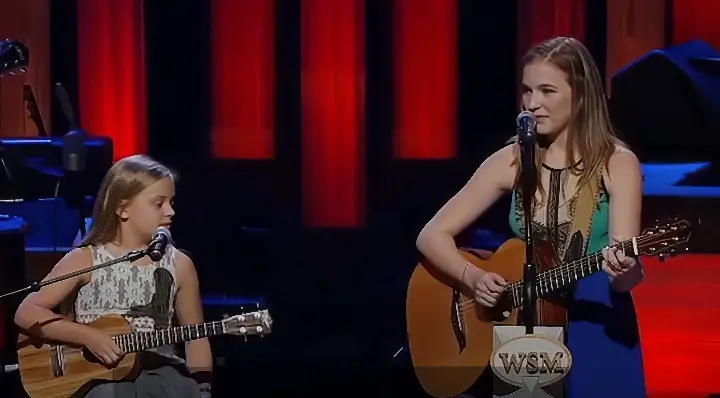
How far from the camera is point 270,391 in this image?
462cm

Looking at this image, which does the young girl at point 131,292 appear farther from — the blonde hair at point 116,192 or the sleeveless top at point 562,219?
the sleeveless top at point 562,219

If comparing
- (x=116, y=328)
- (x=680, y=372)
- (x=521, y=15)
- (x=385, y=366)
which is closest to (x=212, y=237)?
(x=385, y=366)

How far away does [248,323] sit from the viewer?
3.37m

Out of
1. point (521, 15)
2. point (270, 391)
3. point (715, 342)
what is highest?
point (521, 15)

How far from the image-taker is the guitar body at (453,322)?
3.44 m

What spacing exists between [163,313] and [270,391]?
3.93 ft

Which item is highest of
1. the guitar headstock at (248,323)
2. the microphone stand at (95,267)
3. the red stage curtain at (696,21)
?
the red stage curtain at (696,21)

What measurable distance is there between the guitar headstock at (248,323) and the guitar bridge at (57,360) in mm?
548

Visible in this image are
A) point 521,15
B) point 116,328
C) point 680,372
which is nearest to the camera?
point 116,328

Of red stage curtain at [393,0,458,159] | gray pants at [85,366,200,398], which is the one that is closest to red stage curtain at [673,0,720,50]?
red stage curtain at [393,0,458,159]

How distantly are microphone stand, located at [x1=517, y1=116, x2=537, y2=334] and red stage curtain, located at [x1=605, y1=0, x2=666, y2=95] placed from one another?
5.11 ft

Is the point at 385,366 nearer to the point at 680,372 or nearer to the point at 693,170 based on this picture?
the point at 680,372

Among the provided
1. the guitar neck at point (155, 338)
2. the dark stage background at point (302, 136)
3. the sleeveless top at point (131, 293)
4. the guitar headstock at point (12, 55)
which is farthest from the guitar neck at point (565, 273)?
the guitar headstock at point (12, 55)

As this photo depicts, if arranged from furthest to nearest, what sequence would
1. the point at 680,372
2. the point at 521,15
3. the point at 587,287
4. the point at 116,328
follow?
the point at 521,15, the point at 680,372, the point at 116,328, the point at 587,287
